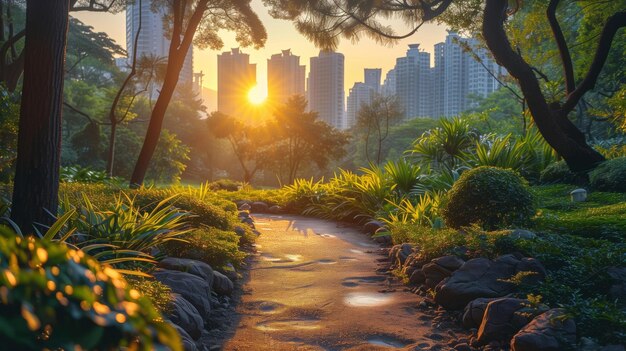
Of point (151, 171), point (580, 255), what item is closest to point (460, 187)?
point (580, 255)

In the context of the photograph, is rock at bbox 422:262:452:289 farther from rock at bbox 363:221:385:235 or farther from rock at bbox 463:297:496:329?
rock at bbox 363:221:385:235

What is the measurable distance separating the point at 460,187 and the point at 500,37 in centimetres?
394

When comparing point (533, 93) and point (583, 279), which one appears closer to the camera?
point (583, 279)

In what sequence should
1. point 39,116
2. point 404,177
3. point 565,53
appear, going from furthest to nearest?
point 404,177 < point 565,53 < point 39,116

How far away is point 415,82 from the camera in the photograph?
57.8m

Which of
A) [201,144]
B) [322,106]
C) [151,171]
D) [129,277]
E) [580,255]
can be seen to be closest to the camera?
[129,277]

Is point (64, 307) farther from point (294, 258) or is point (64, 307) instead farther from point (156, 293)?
point (294, 258)

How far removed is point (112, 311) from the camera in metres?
0.93

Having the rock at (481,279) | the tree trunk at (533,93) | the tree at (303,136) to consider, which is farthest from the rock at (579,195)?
the tree at (303,136)

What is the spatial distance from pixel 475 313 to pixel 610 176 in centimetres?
589

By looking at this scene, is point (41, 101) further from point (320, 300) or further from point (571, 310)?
point (571, 310)

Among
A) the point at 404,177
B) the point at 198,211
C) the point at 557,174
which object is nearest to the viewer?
the point at 198,211

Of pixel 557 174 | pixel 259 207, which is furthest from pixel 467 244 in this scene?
pixel 259 207

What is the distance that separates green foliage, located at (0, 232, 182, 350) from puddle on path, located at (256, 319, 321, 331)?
3.51 metres
